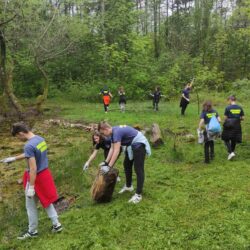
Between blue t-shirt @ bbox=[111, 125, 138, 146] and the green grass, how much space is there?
131 centimetres

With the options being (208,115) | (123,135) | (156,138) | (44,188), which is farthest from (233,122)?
(44,188)

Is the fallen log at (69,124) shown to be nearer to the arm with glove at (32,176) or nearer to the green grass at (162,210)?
the green grass at (162,210)

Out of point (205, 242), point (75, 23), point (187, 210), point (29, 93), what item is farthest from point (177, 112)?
point (29, 93)

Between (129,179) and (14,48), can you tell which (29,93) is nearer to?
(14,48)

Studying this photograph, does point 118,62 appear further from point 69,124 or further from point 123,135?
point 123,135

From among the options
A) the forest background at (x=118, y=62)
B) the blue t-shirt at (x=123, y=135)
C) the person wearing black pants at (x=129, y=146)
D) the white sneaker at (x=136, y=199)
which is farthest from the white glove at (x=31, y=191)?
the forest background at (x=118, y=62)

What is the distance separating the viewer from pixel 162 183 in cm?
838

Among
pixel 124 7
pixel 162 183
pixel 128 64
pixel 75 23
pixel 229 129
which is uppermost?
pixel 124 7

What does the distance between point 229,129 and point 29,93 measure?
22967 mm

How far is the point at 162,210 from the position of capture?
6.67 m

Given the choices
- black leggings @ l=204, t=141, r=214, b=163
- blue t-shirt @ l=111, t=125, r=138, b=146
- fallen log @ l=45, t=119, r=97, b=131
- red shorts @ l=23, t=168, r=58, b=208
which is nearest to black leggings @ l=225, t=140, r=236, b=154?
black leggings @ l=204, t=141, r=214, b=163

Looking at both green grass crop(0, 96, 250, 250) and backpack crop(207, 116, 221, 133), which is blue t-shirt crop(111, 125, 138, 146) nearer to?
green grass crop(0, 96, 250, 250)

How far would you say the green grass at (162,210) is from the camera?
18.5ft

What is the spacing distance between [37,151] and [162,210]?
267 centimetres
